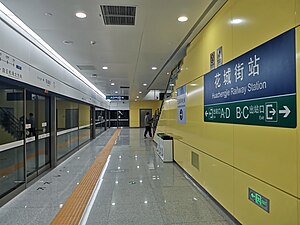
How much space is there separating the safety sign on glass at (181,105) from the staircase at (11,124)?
3780 millimetres

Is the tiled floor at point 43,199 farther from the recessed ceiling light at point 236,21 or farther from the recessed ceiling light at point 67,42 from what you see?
the recessed ceiling light at point 236,21

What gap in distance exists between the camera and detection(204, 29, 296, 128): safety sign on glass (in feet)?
6.84

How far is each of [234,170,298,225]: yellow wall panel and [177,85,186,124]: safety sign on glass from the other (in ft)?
10.2

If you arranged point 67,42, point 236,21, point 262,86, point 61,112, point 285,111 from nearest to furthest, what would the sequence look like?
point 285,111 < point 262,86 < point 236,21 < point 67,42 < point 61,112

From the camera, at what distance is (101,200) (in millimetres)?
4133

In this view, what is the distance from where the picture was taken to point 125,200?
412 centimetres

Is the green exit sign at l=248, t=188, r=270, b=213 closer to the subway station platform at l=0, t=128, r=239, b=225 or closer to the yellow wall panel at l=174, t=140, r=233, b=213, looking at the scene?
the yellow wall panel at l=174, t=140, r=233, b=213

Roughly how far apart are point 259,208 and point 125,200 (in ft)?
7.50

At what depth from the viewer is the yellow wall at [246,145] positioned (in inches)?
83.0

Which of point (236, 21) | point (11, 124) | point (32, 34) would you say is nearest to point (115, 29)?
point (32, 34)

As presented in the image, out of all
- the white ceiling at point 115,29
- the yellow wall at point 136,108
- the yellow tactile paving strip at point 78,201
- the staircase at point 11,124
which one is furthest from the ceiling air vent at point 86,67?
the yellow wall at point 136,108

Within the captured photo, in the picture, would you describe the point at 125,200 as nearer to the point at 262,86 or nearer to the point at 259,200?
the point at 259,200

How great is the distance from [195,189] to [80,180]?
262cm

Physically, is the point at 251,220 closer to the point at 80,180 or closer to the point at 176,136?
the point at 80,180
